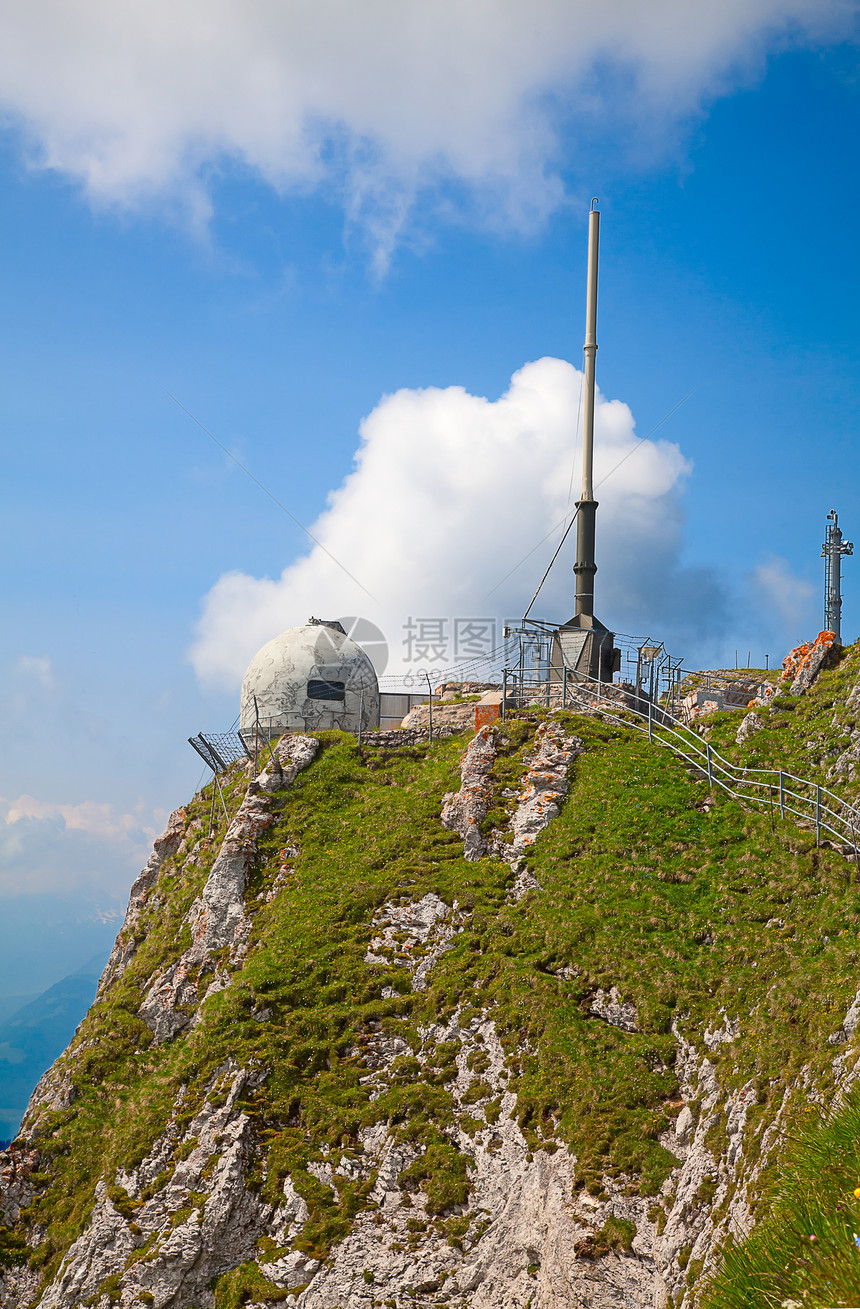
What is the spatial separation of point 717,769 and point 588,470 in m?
18.4

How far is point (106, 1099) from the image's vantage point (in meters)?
24.8

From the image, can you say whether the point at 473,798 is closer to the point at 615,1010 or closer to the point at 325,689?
the point at 615,1010

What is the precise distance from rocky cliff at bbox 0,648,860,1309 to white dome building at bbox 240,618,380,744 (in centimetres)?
1113

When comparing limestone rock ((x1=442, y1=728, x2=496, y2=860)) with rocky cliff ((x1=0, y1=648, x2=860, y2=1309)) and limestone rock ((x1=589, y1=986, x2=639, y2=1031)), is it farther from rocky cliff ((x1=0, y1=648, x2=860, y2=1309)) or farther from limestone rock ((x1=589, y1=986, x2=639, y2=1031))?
limestone rock ((x1=589, y1=986, x2=639, y2=1031))

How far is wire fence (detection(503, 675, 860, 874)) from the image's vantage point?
22531 mm

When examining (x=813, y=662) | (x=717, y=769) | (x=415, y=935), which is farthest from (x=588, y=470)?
(x=415, y=935)

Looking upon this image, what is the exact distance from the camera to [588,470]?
135 feet

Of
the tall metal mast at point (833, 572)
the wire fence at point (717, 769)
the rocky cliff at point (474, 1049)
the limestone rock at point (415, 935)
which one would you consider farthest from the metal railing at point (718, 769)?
the tall metal mast at point (833, 572)

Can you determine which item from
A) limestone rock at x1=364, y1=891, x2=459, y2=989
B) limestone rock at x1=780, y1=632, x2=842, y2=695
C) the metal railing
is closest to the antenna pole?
the metal railing

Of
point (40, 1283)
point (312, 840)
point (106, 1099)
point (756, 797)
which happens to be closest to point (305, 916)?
point (312, 840)

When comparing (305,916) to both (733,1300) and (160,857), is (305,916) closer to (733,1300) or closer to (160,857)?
(160,857)

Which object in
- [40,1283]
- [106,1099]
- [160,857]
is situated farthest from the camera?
[160,857]

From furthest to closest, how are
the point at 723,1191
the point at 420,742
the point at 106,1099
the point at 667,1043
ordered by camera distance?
the point at 420,742
the point at 106,1099
the point at 667,1043
the point at 723,1191

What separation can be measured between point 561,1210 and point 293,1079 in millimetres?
7423
